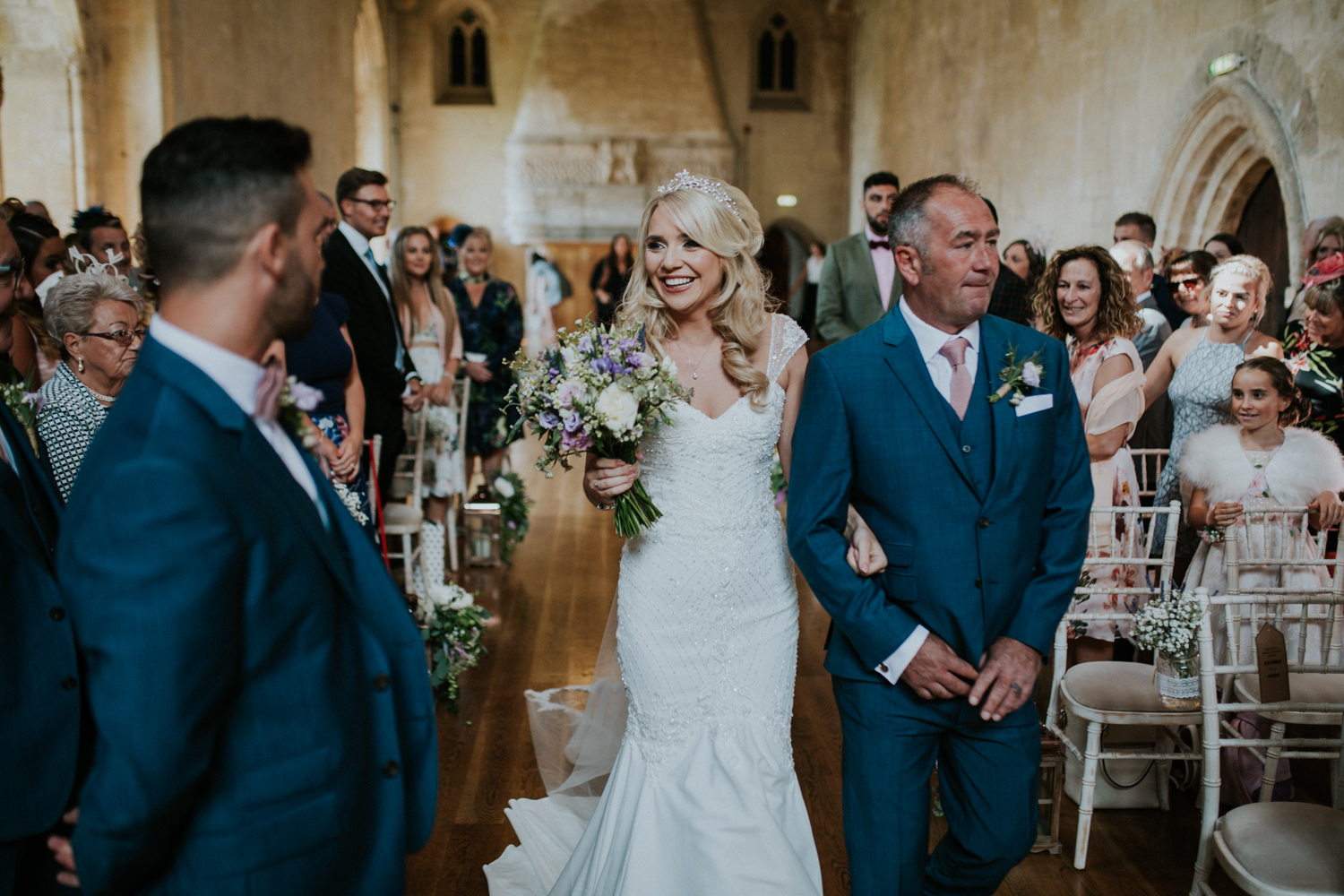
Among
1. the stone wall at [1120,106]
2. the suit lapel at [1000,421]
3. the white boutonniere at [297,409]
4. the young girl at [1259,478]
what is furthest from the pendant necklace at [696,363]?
the stone wall at [1120,106]

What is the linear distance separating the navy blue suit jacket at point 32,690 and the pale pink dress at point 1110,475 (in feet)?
10.2

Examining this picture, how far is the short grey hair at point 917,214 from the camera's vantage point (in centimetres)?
212

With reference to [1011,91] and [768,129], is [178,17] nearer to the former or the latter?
[1011,91]

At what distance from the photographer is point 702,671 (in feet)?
8.27

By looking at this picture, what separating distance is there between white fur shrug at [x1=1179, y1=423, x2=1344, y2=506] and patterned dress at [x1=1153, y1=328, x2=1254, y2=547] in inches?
17.4

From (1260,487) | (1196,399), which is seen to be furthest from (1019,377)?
(1196,399)

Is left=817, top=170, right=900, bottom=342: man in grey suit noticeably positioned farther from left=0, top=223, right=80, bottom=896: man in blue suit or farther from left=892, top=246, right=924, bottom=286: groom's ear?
left=0, top=223, right=80, bottom=896: man in blue suit

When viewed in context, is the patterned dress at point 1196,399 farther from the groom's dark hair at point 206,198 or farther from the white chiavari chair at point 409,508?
the groom's dark hair at point 206,198

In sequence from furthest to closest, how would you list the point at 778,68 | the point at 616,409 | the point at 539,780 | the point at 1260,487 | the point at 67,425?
1. the point at 778,68
2. the point at 1260,487
3. the point at 539,780
4. the point at 67,425
5. the point at 616,409

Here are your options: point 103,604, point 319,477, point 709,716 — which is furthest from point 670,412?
point 103,604

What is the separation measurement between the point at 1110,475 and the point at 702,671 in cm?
212

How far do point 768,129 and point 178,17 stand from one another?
12.7 m

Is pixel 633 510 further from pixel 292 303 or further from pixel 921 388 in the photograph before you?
pixel 292 303

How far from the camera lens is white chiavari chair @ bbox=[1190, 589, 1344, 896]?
2.10 meters
